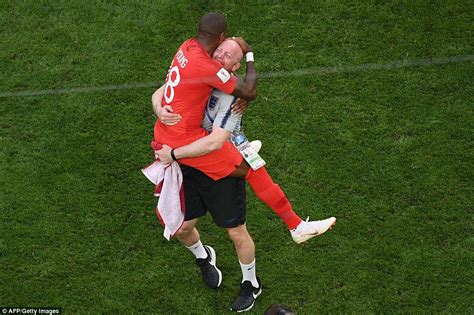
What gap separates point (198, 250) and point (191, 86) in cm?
150

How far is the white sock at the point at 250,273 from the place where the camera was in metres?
6.39

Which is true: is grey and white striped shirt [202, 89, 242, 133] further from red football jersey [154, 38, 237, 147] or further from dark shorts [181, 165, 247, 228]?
dark shorts [181, 165, 247, 228]

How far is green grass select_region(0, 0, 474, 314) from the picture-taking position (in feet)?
21.8

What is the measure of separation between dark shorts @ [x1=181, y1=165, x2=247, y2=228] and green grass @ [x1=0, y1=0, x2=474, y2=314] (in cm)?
85

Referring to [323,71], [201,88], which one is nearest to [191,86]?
[201,88]

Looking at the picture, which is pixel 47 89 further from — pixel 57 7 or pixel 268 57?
pixel 268 57

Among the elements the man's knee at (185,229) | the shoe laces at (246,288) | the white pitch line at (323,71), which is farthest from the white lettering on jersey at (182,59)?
the white pitch line at (323,71)

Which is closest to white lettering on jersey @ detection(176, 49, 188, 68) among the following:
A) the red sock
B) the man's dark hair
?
the man's dark hair

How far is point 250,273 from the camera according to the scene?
6453 millimetres

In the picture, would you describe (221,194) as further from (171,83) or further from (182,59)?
(182,59)

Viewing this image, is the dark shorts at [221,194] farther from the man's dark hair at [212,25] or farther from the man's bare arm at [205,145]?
the man's dark hair at [212,25]

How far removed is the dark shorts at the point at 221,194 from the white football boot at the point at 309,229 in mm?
A: 488

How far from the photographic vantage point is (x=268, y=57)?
28.1 feet

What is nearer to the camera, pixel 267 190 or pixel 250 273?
pixel 267 190
